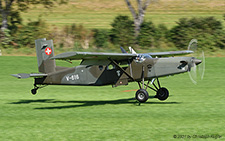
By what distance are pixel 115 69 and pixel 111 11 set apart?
41642mm

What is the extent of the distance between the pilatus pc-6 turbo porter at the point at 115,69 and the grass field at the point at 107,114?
3.34ft

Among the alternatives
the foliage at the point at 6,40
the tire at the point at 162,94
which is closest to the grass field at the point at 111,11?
the foliage at the point at 6,40

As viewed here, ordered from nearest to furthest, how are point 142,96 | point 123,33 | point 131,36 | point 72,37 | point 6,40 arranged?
1. point 142,96
2. point 6,40
3. point 131,36
4. point 123,33
5. point 72,37

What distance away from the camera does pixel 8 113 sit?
614 inches

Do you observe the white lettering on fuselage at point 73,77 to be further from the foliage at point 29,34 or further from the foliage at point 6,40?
the foliage at point 6,40

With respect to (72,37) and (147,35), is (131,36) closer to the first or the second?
(147,35)

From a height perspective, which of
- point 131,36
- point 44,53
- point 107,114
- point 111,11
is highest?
point 111,11

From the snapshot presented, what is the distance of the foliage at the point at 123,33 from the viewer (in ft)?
130

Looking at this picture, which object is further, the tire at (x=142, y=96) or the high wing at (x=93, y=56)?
the tire at (x=142, y=96)

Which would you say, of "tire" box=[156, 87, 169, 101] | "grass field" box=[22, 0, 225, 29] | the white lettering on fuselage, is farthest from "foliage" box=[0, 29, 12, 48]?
"tire" box=[156, 87, 169, 101]

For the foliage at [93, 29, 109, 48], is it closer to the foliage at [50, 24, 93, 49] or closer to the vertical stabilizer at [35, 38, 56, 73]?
the foliage at [50, 24, 93, 49]

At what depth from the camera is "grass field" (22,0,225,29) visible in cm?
5304

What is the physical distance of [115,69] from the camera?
56.9 feet

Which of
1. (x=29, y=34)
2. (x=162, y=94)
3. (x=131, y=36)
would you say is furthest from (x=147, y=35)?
(x=162, y=94)
